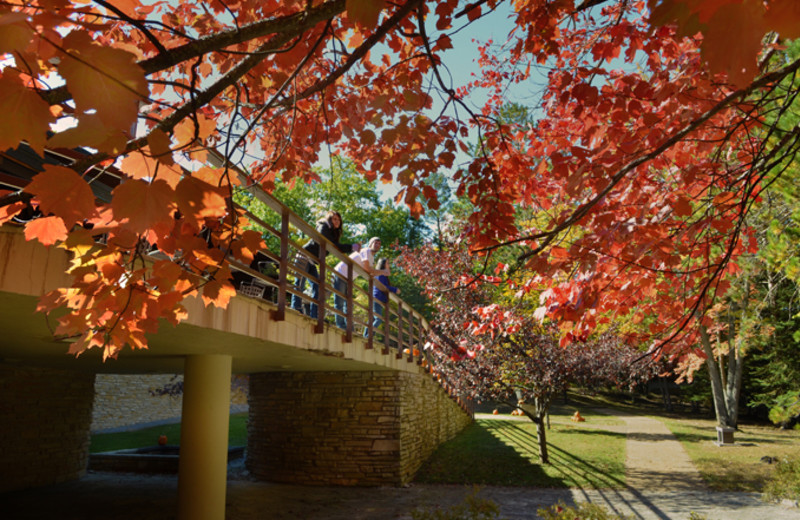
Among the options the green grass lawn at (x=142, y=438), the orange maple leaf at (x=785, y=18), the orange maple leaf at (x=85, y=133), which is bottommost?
the green grass lawn at (x=142, y=438)

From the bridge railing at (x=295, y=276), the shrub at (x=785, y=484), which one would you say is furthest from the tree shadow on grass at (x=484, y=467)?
the shrub at (x=785, y=484)

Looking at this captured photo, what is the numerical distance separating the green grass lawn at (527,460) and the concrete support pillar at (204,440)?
5.11 metres

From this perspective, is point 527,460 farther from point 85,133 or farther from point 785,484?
point 85,133

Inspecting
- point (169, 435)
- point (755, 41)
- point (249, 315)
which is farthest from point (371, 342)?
point (169, 435)

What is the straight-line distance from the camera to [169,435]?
17.4 meters

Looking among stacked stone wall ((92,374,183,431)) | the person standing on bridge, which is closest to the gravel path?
the person standing on bridge

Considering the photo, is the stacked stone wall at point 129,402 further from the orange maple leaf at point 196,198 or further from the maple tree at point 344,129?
the orange maple leaf at point 196,198

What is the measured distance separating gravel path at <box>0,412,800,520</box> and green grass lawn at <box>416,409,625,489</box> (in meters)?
0.51

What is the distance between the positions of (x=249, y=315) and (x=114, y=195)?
13.0 feet

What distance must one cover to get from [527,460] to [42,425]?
9764 mm

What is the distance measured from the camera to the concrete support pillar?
6.43 m

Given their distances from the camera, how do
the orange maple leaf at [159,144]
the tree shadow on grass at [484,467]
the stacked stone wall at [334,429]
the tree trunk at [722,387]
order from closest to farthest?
the orange maple leaf at [159,144] < the stacked stone wall at [334,429] < the tree shadow on grass at [484,467] < the tree trunk at [722,387]

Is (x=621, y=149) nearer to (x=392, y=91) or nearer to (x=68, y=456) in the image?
(x=392, y=91)

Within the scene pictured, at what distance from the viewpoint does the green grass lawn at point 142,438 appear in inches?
620
